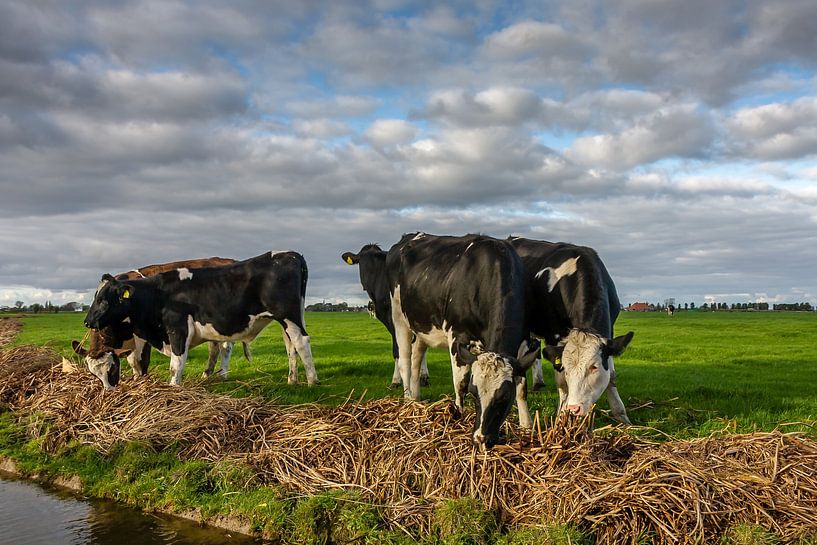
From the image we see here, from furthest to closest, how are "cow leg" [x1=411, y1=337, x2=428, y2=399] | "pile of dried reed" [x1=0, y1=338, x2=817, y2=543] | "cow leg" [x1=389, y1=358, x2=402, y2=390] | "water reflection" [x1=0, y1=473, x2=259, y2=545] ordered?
"cow leg" [x1=389, y1=358, x2=402, y2=390] → "cow leg" [x1=411, y1=337, x2=428, y2=399] → "water reflection" [x1=0, y1=473, x2=259, y2=545] → "pile of dried reed" [x1=0, y1=338, x2=817, y2=543]

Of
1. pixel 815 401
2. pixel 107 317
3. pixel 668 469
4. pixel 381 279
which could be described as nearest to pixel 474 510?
pixel 668 469

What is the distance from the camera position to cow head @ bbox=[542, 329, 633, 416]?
759 cm

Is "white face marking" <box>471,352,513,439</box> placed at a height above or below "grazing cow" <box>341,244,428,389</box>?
below

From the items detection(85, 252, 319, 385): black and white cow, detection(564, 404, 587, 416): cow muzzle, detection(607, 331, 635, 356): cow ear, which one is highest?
detection(85, 252, 319, 385): black and white cow

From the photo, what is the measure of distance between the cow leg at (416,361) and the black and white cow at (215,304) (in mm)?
3007

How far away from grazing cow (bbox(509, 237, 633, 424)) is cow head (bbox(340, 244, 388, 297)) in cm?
495

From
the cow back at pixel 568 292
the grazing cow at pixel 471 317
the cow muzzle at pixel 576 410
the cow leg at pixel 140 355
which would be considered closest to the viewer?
the grazing cow at pixel 471 317

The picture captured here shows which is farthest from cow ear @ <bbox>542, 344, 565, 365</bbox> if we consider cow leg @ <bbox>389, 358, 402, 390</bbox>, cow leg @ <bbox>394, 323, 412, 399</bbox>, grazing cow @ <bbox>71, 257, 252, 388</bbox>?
grazing cow @ <bbox>71, 257, 252, 388</bbox>

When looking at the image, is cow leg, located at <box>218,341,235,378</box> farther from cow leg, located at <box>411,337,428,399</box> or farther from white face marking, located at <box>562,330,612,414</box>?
white face marking, located at <box>562,330,612,414</box>

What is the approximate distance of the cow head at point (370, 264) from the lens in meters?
15.6

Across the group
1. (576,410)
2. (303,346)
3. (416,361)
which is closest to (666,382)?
(416,361)

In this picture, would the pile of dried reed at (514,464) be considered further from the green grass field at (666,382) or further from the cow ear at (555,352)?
the green grass field at (666,382)

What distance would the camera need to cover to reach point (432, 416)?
825cm

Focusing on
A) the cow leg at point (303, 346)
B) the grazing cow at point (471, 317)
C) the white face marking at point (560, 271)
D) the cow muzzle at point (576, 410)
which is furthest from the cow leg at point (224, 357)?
the cow muzzle at point (576, 410)
